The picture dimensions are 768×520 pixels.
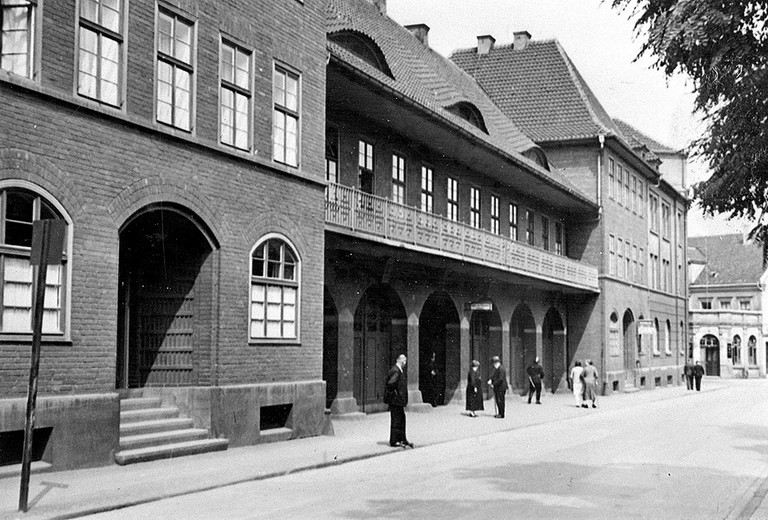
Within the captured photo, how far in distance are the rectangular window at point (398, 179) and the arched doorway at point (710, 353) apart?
6025 centimetres

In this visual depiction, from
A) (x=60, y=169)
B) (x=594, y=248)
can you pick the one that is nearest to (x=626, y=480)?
(x=60, y=169)

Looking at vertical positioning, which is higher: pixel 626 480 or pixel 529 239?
pixel 529 239

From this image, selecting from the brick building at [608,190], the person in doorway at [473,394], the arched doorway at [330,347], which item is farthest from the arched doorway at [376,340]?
the brick building at [608,190]

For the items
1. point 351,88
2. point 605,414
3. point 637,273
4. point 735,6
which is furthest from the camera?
point 637,273

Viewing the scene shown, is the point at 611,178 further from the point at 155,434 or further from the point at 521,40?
the point at 155,434

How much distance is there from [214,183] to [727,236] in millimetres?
87409

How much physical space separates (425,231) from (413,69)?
9849mm

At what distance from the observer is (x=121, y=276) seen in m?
16.1

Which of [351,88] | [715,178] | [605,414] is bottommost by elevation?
[605,414]

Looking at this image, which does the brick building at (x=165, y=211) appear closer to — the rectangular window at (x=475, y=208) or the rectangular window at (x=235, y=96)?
the rectangular window at (x=235, y=96)

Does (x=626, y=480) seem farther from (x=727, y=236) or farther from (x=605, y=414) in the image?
(x=727, y=236)

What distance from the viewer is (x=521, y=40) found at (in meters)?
47.8

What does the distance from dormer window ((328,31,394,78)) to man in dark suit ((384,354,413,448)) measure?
10211 millimetres

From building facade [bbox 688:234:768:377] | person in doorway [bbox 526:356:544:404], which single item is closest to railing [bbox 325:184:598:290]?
person in doorway [bbox 526:356:544:404]
